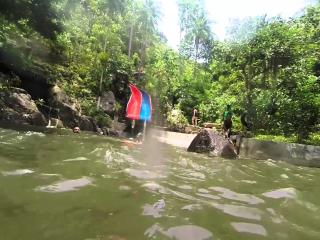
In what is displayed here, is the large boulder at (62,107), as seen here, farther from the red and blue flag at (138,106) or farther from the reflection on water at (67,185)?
the reflection on water at (67,185)

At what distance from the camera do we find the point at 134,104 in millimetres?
13102

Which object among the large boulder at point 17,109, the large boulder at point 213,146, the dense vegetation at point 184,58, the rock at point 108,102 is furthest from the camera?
the rock at point 108,102

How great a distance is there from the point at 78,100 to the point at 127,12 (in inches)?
677

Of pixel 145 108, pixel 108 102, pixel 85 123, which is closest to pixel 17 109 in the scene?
pixel 85 123

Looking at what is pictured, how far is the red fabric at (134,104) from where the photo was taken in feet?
42.6

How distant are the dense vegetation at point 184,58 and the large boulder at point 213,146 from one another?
10.6ft

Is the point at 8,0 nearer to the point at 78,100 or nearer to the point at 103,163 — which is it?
the point at 103,163

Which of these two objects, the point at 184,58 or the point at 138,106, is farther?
the point at 184,58

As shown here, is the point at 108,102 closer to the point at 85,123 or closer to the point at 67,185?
the point at 85,123

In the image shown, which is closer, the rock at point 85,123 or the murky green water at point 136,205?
the murky green water at point 136,205

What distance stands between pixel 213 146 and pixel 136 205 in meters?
8.92

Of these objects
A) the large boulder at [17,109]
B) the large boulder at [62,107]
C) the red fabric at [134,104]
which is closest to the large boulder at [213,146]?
the red fabric at [134,104]

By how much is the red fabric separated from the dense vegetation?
3230mm

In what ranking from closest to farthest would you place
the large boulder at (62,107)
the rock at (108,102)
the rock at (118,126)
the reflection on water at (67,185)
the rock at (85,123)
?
the reflection on water at (67,185), the large boulder at (62,107), the rock at (85,123), the rock at (118,126), the rock at (108,102)
